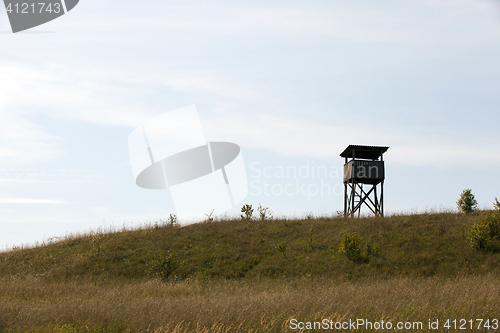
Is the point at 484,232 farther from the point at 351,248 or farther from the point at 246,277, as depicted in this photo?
the point at 246,277

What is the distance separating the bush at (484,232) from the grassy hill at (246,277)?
20.1 inches

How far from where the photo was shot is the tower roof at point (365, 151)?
2738 centimetres

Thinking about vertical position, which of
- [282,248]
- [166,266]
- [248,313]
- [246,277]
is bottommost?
[246,277]

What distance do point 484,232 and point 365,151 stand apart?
11.0 metres

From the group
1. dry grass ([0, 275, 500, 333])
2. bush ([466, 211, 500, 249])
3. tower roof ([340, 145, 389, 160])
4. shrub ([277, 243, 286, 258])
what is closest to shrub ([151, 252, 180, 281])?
shrub ([277, 243, 286, 258])

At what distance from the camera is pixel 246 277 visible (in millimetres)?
19594

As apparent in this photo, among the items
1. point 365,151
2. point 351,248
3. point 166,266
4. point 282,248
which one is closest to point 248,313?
point 351,248

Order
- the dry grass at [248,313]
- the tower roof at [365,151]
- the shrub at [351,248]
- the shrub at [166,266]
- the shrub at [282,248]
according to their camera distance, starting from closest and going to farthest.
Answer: the dry grass at [248,313], the shrub at [351,248], the shrub at [166,266], the shrub at [282,248], the tower roof at [365,151]

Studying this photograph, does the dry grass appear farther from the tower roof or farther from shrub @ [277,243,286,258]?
the tower roof

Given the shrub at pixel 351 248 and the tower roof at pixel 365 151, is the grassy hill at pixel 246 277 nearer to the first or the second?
the shrub at pixel 351 248

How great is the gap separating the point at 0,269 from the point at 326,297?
22247mm

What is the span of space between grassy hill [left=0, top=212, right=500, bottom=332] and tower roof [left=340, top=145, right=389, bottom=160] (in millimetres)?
5662

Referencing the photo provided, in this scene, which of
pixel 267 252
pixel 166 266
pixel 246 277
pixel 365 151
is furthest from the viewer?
pixel 365 151

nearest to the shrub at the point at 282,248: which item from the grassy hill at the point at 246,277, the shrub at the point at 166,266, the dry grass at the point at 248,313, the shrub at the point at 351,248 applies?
the grassy hill at the point at 246,277
